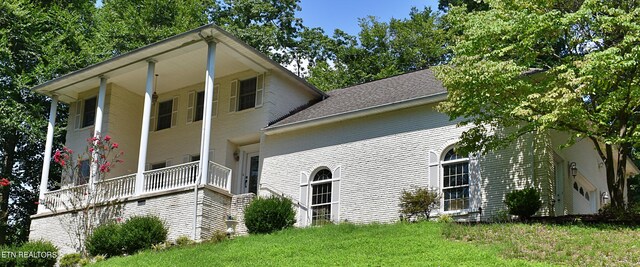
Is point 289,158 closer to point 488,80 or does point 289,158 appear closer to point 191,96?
point 191,96

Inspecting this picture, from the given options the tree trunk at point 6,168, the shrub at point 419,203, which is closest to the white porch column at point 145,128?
the shrub at point 419,203

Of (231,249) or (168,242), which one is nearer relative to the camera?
(231,249)

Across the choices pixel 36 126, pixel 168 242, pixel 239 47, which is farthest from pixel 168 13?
pixel 168 242

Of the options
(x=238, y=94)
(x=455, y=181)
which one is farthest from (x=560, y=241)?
(x=238, y=94)

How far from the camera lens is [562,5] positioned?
61.2ft

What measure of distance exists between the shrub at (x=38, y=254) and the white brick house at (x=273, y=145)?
1.58 m

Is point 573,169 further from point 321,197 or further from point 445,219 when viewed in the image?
point 321,197

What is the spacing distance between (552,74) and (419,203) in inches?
180

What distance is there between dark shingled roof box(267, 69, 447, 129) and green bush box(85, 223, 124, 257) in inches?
229

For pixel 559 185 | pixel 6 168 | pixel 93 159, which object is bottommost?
pixel 559 185

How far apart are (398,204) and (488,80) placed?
16.1ft

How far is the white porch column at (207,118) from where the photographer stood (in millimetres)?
21359

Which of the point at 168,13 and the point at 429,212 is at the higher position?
the point at 168,13

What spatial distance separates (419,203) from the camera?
64.5 feet
